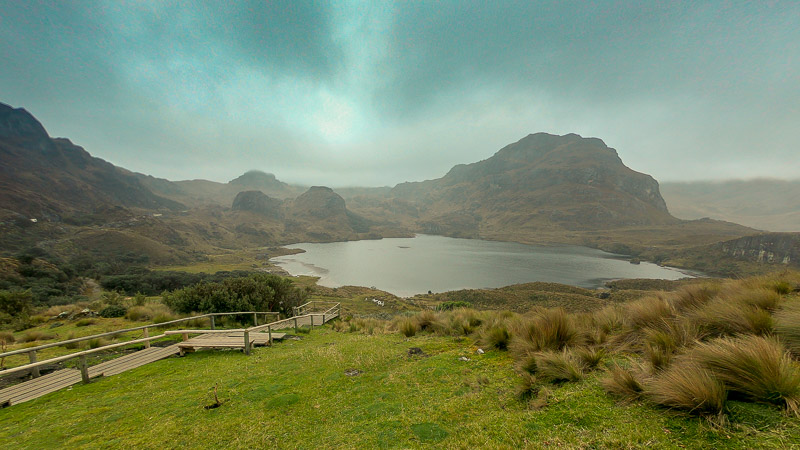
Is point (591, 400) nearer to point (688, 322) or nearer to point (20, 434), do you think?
point (688, 322)

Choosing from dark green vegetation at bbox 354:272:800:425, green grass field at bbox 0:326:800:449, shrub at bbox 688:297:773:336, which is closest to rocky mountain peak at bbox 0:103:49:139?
green grass field at bbox 0:326:800:449

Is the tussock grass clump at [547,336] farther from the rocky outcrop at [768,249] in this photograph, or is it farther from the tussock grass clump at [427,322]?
the rocky outcrop at [768,249]

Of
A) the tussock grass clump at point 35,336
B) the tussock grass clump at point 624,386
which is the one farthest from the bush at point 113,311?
the tussock grass clump at point 624,386

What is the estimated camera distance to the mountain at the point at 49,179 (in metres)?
108

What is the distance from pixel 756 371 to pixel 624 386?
115 centimetres

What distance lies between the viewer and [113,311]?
1368 cm

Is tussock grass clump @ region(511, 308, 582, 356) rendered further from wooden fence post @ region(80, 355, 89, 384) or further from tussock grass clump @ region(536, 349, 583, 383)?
wooden fence post @ region(80, 355, 89, 384)

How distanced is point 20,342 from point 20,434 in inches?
324

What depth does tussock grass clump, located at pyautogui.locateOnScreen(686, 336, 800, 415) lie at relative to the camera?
257 cm

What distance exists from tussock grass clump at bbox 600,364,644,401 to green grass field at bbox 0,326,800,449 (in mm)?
157

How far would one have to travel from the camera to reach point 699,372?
2967mm

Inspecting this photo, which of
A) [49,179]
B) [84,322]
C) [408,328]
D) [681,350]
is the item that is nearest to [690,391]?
[681,350]

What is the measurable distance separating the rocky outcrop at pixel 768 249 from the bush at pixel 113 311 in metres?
112

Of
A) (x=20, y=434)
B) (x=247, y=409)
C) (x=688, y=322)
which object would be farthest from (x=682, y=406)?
(x=20, y=434)
